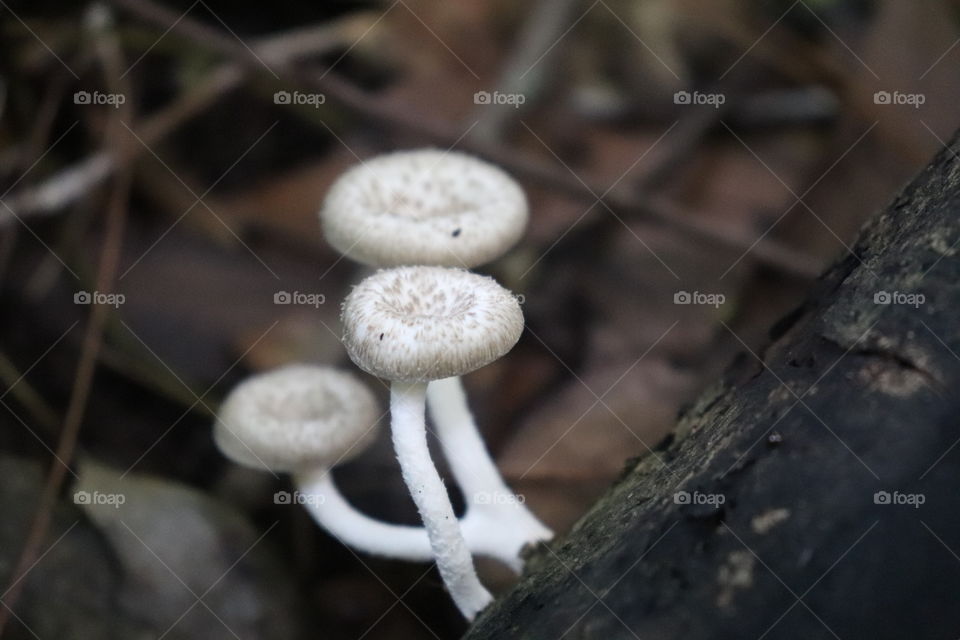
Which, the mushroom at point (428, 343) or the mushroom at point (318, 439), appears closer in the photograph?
the mushroom at point (428, 343)

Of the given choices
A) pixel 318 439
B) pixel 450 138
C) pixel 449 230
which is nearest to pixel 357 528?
pixel 318 439

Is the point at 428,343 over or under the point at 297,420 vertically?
over

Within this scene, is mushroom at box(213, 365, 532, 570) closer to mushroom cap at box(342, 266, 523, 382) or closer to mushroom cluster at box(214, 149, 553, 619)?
mushroom cluster at box(214, 149, 553, 619)

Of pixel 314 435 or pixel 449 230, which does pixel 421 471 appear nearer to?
pixel 314 435

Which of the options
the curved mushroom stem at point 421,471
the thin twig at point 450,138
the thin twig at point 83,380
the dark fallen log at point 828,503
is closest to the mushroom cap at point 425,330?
the curved mushroom stem at point 421,471

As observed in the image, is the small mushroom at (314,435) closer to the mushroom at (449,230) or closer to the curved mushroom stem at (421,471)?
the mushroom at (449,230)
